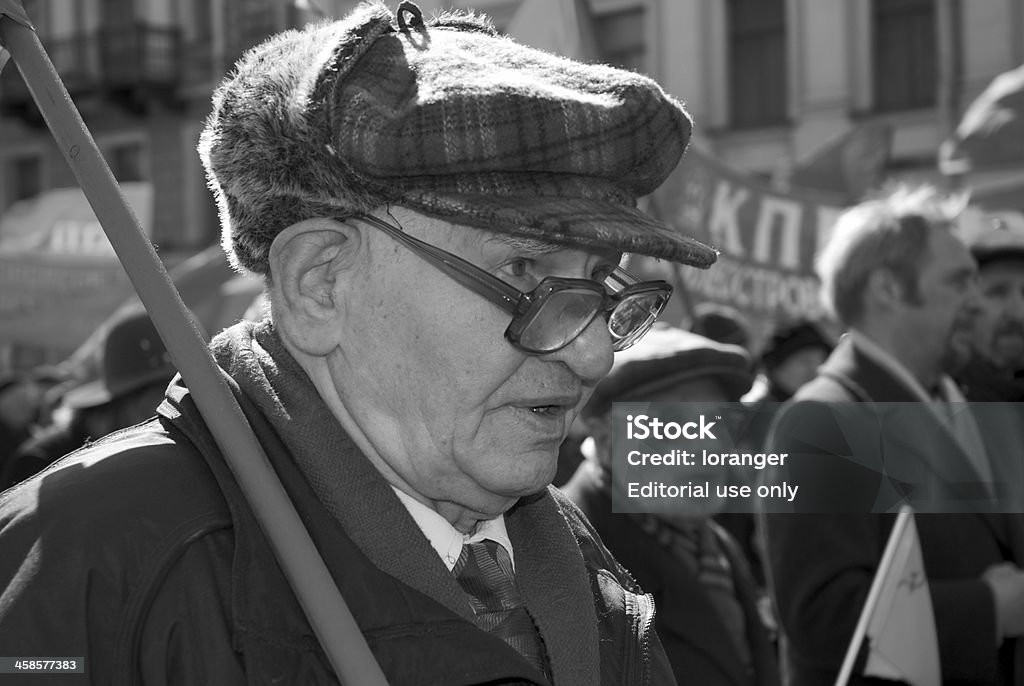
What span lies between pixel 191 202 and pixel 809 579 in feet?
59.0

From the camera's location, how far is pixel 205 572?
108cm

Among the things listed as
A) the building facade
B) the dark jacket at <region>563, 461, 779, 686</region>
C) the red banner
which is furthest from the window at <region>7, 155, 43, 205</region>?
the dark jacket at <region>563, 461, 779, 686</region>

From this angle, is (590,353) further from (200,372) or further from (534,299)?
(200,372)

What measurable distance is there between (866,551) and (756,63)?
15176 mm

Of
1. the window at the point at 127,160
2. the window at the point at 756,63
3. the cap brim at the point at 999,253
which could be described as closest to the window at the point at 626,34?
the window at the point at 756,63

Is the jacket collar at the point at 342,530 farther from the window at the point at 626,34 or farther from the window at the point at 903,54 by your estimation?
the window at the point at 626,34

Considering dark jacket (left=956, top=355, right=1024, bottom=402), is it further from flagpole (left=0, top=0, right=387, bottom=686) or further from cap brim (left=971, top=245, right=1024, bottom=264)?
flagpole (left=0, top=0, right=387, bottom=686)

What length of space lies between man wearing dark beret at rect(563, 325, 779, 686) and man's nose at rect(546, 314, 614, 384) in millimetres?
1055

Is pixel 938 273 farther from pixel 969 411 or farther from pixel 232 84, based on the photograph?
pixel 232 84

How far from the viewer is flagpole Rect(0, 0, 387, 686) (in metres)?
1.05

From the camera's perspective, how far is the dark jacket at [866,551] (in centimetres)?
237

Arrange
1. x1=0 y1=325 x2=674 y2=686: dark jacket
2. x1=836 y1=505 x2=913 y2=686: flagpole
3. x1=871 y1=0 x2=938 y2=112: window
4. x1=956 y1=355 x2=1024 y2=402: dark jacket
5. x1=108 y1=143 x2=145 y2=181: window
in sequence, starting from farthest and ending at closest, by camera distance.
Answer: x1=108 y1=143 x2=145 y2=181: window, x1=871 y1=0 x2=938 y2=112: window, x1=956 y1=355 x2=1024 y2=402: dark jacket, x1=836 y1=505 x2=913 y2=686: flagpole, x1=0 y1=325 x2=674 y2=686: dark jacket

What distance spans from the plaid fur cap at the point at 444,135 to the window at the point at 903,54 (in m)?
15.4

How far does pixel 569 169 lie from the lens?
1187 mm
